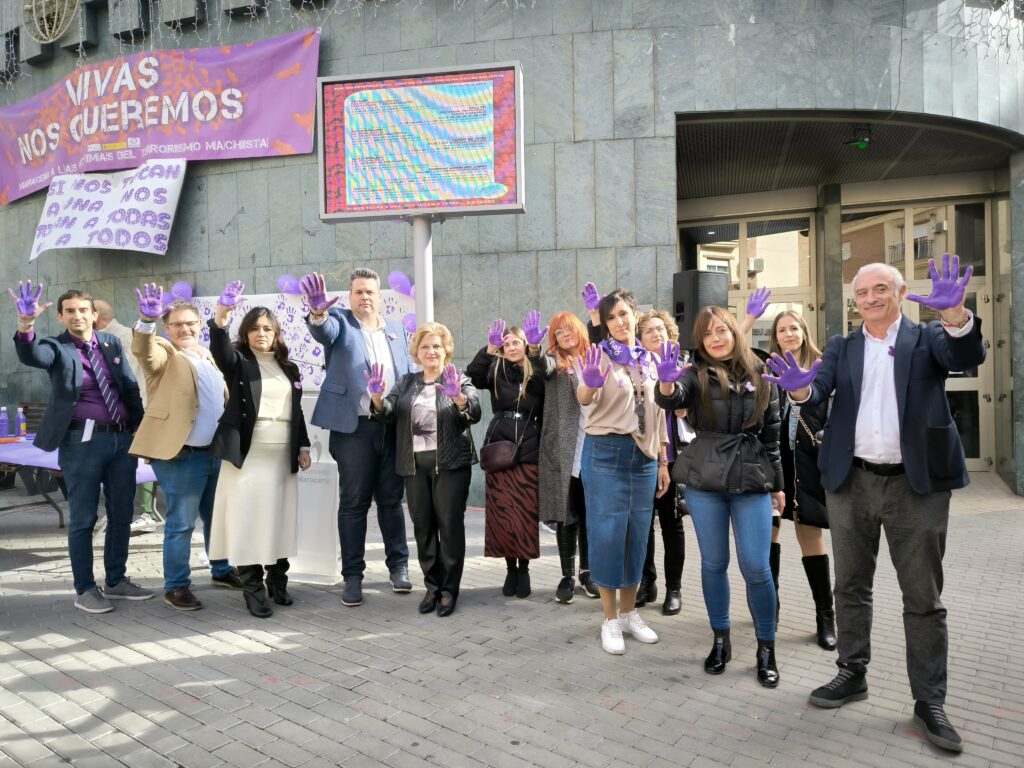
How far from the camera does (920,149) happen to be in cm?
938

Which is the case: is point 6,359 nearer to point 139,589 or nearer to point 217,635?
point 139,589

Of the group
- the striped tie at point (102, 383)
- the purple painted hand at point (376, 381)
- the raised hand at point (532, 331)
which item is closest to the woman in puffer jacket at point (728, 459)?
the raised hand at point (532, 331)

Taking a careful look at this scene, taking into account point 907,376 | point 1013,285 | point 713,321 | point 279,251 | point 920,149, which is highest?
point 920,149

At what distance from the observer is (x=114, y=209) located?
959 centimetres

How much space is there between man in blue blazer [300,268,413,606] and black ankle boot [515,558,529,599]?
29.1 inches

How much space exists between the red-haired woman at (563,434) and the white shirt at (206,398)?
82.3 inches

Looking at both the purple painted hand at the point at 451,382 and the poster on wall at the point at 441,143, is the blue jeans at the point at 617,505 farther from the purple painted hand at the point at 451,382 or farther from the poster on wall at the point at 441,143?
the poster on wall at the point at 441,143

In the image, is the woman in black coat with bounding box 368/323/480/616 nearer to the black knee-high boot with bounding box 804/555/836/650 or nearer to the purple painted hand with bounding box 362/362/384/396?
the purple painted hand with bounding box 362/362/384/396

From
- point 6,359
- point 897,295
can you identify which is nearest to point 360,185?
point 897,295

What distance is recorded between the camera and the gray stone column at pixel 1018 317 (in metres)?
8.66

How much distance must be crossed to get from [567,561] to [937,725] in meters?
2.35

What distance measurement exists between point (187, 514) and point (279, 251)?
16.4 feet

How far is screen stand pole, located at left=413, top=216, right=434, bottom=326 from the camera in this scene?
6051mm

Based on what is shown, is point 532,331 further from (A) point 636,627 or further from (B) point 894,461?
(B) point 894,461
